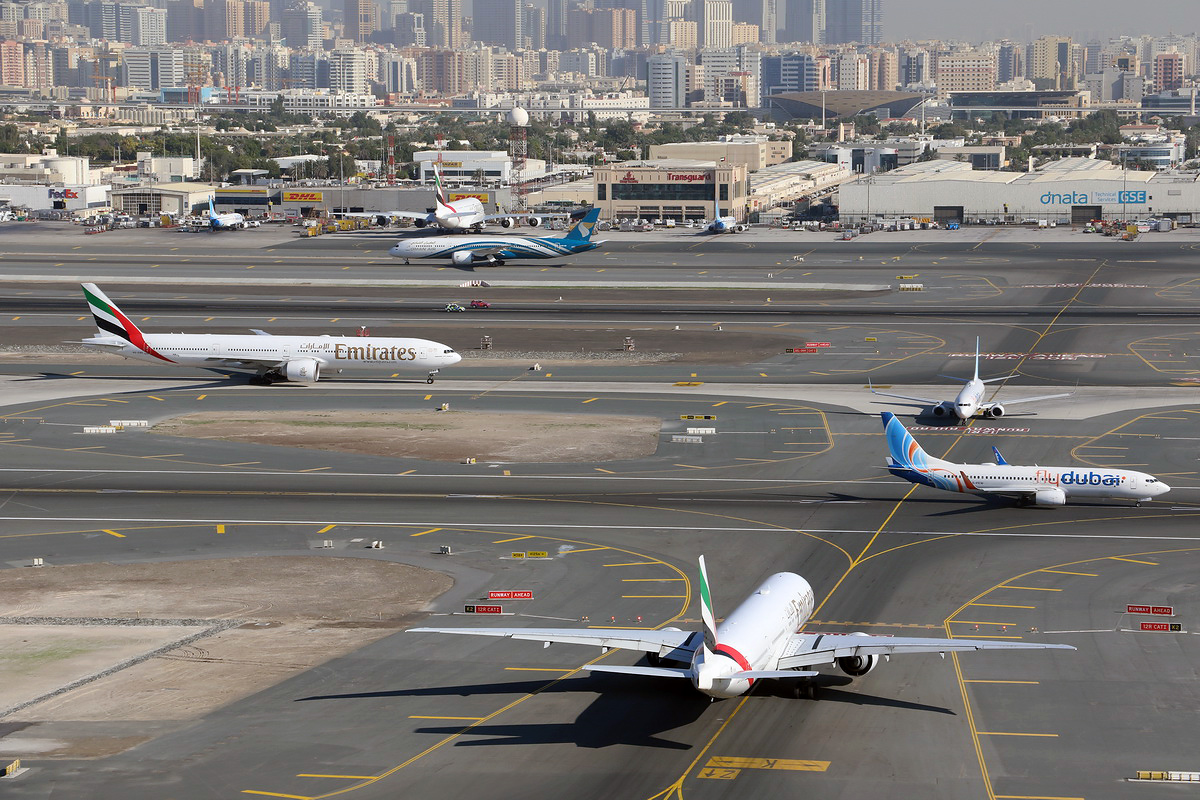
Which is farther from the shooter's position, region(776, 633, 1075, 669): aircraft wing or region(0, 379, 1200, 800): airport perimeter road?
region(776, 633, 1075, 669): aircraft wing

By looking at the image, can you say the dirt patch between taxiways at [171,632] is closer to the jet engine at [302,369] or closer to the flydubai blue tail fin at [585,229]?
the jet engine at [302,369]

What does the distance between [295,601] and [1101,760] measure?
32865mm

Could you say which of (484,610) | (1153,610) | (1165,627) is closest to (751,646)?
(484,610)

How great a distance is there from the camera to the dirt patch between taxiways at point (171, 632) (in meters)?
47.5

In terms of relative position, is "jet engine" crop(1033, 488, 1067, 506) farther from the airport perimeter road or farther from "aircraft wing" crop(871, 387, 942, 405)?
"aircraft wing" crop(871, 387, 942, 405)

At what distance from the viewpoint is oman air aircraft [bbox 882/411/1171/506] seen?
73.2m

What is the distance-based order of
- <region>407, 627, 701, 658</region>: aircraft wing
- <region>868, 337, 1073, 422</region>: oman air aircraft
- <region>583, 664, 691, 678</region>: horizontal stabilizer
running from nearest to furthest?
1. <region>583, 664, 691, 678</region>: horizontal stabilizer
2. <region>407, 627, 701, 658</region>: aircraft wing
3. <region>868, 337, 1073, 422</region>: oman air aircraft

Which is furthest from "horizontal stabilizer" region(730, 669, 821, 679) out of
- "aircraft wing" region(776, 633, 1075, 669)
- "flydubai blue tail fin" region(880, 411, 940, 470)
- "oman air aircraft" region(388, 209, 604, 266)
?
"oman air aircraft" region(388, 209, 604, 266)

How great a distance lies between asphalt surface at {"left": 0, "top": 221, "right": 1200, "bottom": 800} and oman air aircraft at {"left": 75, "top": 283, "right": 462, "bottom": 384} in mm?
2155

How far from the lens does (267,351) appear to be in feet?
364

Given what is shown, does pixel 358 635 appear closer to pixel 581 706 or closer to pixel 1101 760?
pixel 581 706

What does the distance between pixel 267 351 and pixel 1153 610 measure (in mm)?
72337

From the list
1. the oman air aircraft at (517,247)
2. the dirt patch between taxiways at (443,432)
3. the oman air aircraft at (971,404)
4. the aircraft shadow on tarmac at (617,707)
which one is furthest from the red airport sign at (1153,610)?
the oman air aircraft at (517,247)

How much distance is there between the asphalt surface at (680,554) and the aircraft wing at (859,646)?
171 centimetres
